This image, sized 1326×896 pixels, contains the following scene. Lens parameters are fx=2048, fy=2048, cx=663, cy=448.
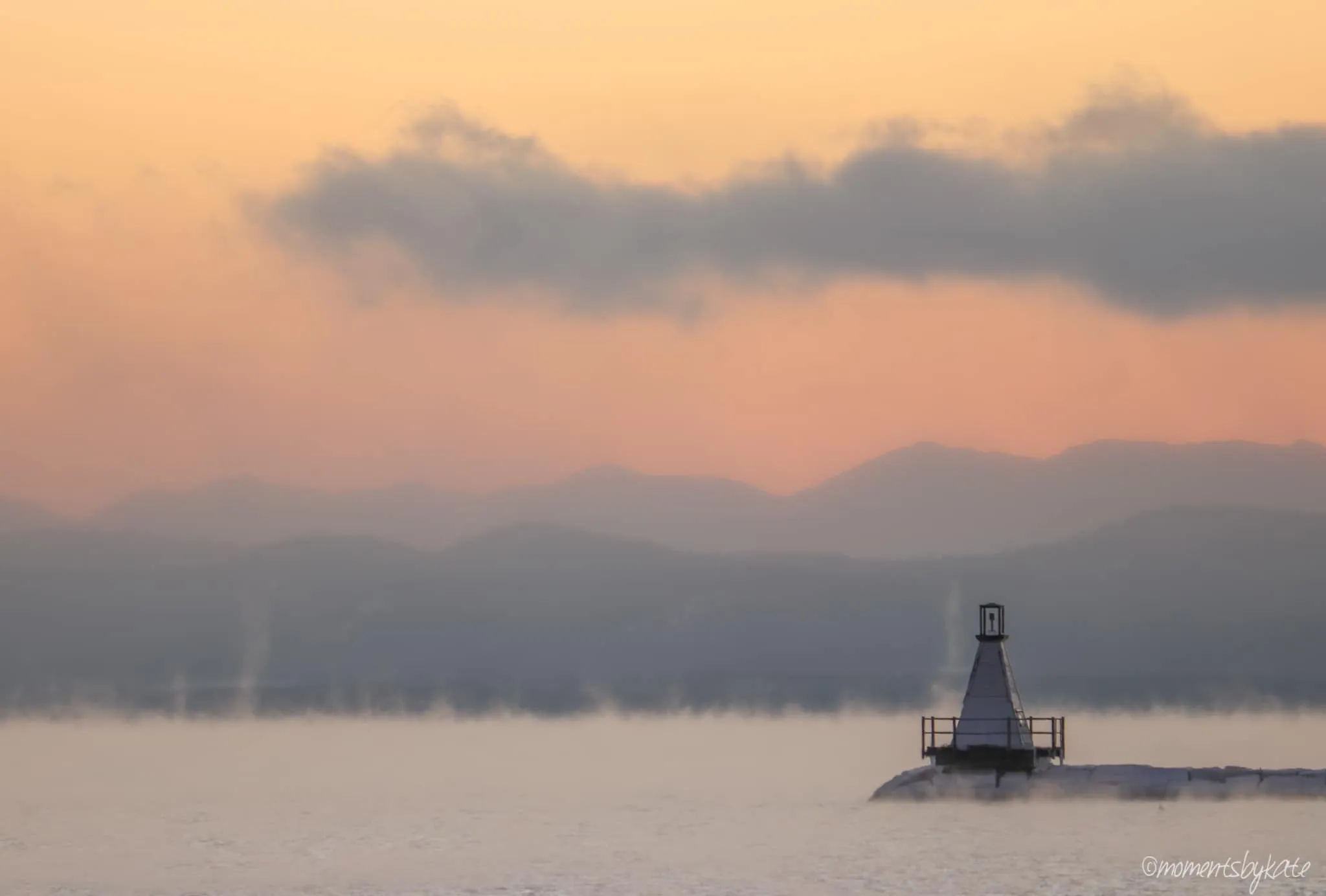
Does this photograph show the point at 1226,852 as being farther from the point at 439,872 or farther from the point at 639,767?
the point at 639,767

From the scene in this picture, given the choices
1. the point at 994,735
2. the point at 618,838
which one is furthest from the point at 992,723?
the point at 618,838

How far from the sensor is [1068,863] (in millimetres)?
77312

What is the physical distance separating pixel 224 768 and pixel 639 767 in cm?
3493

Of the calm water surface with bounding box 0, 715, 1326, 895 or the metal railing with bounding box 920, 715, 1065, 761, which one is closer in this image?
the calm water surface with bounding box 0, 715, 1326, 895

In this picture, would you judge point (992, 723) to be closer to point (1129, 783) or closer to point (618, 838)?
point (1129, 783)

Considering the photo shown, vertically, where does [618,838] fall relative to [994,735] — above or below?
below

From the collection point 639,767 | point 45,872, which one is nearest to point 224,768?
point 639,767

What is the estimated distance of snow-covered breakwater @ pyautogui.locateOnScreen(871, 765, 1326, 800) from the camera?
262 feet

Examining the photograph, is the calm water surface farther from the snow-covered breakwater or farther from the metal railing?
the metal railing

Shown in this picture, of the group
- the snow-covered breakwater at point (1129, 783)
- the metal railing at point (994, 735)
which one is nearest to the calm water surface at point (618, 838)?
the snow-covered breakwater at point (1129, 783)

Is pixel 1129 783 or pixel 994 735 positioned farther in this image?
pixel 1129 783

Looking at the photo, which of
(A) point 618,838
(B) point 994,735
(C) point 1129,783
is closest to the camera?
(B) point 994,735

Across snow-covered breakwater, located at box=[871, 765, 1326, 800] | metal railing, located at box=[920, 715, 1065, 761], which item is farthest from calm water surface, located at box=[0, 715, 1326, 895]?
metal railing, located at box=[920, 715, 1065, 761]

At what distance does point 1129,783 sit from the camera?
8325 cm
